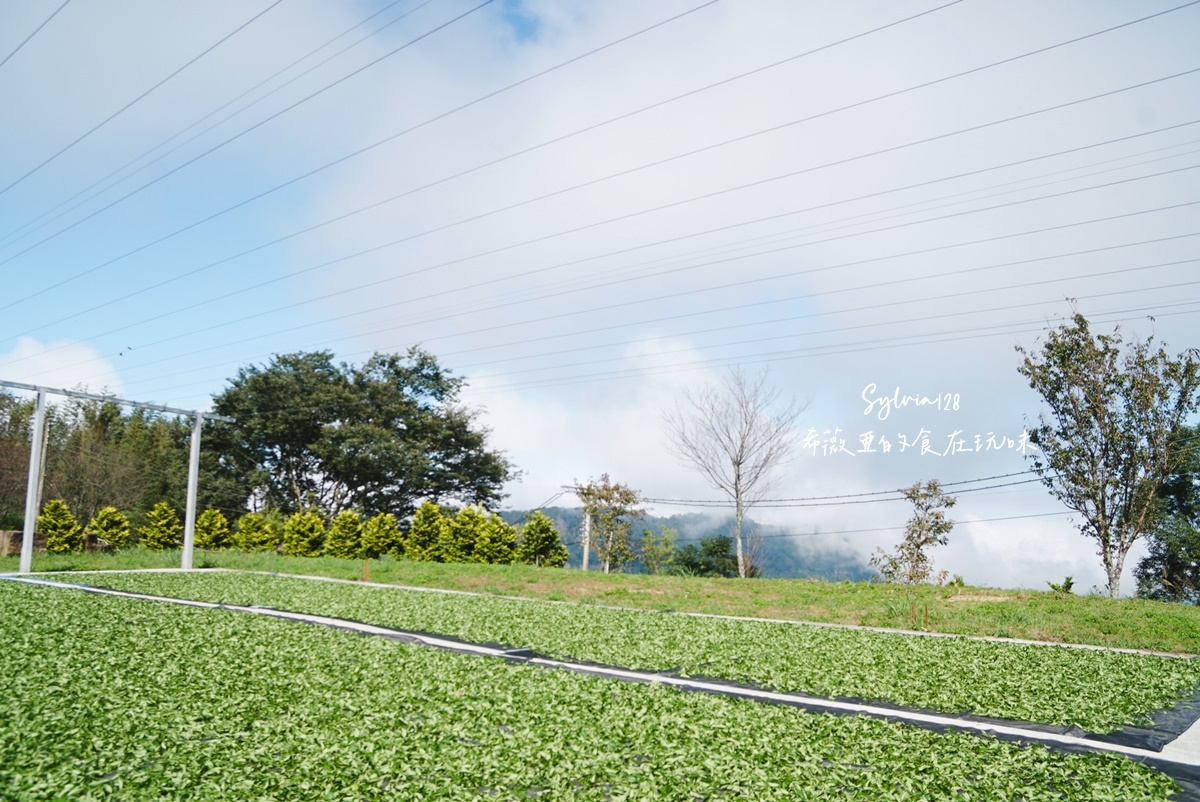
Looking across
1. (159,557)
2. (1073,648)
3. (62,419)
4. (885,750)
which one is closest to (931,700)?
(885,750)

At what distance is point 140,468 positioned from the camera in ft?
105

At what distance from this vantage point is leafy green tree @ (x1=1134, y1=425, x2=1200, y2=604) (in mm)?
19422

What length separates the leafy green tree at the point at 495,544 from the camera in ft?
70.2

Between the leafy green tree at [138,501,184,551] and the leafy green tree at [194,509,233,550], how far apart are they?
0.69 metres

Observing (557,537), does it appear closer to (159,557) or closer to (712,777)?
(159,557)

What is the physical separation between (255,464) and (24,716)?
28167 millimetres

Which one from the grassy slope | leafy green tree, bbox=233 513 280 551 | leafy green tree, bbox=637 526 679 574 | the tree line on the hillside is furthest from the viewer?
leafy green tree, bbox=637 526 679 574

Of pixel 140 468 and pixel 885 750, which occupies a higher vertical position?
pixel 140 468

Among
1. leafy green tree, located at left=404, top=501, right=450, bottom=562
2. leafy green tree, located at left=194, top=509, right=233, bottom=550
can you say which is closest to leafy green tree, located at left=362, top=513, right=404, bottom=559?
leafy green tree, located at left=404, top=501, right=450, bottom=562

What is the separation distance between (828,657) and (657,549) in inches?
731

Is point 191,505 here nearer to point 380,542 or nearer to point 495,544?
point 380,542

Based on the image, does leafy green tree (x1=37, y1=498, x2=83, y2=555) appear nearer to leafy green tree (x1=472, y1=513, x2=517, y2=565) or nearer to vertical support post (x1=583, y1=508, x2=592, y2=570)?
leafy green tree (x1=472, y1=513, x2=517, y2=565)

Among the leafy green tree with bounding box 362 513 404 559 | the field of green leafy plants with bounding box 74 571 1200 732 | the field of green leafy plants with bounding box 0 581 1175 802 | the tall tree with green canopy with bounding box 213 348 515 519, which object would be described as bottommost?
the field of green leafy plants with bounding box 74 571 1200 732

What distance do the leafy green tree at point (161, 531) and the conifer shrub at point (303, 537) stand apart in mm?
4571
